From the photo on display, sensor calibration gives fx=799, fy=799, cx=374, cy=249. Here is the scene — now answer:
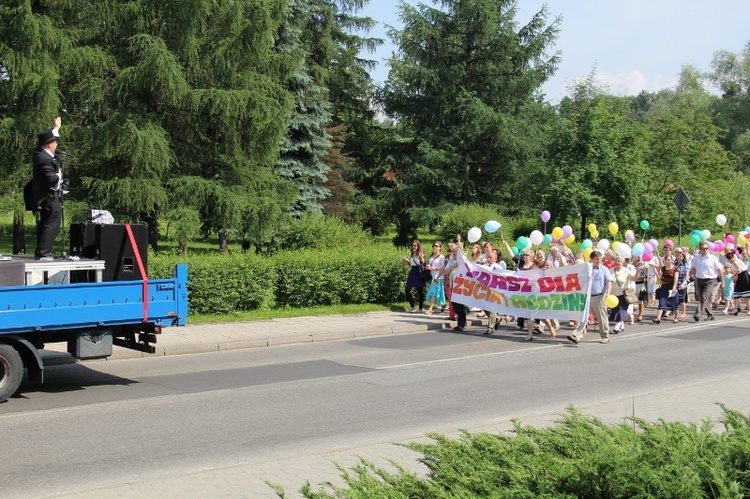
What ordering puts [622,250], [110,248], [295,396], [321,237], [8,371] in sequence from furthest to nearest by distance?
[321,237] < [622,250] < [110,248] < [295,396] < [8,371]

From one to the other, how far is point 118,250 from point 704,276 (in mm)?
14711

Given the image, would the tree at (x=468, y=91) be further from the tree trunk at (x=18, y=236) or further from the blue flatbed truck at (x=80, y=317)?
the blue flatbed truck at (x=80, y=317)

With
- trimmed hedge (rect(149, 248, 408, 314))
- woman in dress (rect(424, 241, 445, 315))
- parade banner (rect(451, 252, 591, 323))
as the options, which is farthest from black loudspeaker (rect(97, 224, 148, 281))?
woman in dress (rect(424, 241, 445, 315))

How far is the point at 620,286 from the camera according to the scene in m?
18.5

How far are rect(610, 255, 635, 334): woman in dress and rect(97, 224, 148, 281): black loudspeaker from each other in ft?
36.5

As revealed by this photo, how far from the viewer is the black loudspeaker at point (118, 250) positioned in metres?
11.4

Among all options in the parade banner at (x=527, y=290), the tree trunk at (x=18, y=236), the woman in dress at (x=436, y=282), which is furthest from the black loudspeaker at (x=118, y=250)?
the tree trunk at (x=18, y=236)

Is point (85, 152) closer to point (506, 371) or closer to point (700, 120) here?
point (506, 371)

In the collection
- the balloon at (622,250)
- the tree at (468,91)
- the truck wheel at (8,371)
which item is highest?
the tree at (468,91)

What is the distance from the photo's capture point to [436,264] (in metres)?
20.6

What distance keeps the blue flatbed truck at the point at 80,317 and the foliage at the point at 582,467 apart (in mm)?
7206

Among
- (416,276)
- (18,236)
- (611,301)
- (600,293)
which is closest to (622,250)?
(611,301)

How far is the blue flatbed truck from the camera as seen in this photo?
10.2 m

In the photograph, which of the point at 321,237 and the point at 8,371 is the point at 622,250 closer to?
the point at 321,237
